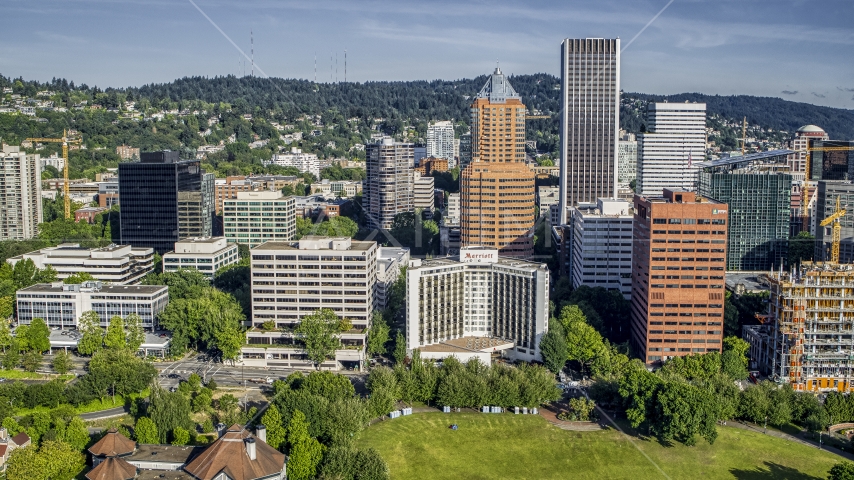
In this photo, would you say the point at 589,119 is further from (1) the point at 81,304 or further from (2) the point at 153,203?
(1) the point at 81,304

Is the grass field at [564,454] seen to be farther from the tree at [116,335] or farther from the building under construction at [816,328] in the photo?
the tree at [116,335]

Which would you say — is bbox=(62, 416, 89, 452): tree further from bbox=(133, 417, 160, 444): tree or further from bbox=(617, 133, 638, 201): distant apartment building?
bbox=(617, 133, 638, 201): distant apartment building

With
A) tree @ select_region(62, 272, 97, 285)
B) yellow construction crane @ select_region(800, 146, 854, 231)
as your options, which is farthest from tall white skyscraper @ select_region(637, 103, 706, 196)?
tree @ select_region(62, 272, 97, 285)

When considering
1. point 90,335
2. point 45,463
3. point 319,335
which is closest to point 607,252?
point 319,335

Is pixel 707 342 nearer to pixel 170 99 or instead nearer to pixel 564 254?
pixel 564 254

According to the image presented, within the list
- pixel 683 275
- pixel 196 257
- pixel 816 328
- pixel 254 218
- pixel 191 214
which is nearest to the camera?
pixel 816 328

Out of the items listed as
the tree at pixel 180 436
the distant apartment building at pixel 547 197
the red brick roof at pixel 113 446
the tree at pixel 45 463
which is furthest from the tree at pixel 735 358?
the distant apartment building at pixel 547 197
